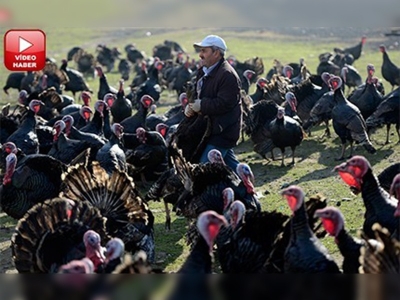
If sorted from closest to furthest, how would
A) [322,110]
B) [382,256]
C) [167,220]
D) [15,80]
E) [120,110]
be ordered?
[382,256], [167,220], [322,110], [120,110], [15,80]

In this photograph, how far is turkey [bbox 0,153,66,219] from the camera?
7068 millimetres

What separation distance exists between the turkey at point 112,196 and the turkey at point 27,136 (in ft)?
10.9

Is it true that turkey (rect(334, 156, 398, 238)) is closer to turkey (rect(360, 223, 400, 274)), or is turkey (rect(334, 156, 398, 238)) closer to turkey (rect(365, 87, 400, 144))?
turkey (rect(360, 223, 400, 274))

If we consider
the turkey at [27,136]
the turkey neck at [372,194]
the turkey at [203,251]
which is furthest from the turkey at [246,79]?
the turkey at [203,251]

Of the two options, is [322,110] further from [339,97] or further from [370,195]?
[370,195]

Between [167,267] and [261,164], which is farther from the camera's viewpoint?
[261,164]

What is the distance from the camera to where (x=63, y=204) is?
517 cm

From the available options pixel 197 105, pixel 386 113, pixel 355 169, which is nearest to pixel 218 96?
pixel 197 105

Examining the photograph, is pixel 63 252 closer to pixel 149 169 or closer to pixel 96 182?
pixel 96 182

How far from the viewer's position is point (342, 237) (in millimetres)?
5004

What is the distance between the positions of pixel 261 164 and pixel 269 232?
5044 millimetres

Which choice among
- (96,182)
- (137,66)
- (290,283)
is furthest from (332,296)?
(137,66)

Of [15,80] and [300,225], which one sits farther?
[15,80]

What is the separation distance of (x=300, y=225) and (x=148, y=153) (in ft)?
13.3
